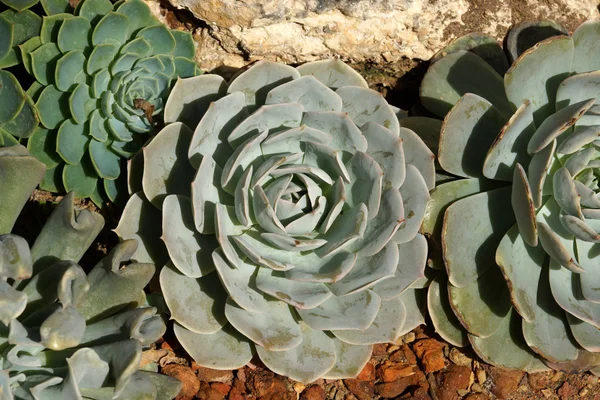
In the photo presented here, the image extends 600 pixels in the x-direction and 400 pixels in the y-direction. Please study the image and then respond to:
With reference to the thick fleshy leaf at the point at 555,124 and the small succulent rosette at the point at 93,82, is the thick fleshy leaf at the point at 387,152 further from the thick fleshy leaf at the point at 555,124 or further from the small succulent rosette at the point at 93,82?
the small succulent rosette at the point at 93,82

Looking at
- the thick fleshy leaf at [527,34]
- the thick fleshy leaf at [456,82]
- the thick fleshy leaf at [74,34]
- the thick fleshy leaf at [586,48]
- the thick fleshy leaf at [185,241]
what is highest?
the thick fleshy leaf at [586,48]

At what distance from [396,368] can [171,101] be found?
3.43 ft

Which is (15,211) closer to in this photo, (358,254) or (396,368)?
(358,254)

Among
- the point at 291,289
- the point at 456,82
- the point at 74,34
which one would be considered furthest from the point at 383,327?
the point at 74,34

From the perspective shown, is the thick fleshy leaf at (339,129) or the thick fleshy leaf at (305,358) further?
the thick fleshy leaf at (305,358)

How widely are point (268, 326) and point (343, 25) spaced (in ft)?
2.92

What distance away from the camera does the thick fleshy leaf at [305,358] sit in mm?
1722

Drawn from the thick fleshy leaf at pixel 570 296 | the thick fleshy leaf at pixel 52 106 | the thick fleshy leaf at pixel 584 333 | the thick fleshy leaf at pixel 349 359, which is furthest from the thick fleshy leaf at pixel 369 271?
the thick fleshy leaf at pixel 52 106

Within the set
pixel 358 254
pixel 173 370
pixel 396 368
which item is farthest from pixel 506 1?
pixel 173 370

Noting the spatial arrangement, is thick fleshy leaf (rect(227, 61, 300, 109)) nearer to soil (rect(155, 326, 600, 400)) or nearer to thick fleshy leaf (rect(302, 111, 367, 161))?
thick fleshy leaf (rect(302, 111, 367, 161))

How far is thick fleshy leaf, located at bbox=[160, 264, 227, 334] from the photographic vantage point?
1645mm

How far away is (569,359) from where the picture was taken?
1888 mm

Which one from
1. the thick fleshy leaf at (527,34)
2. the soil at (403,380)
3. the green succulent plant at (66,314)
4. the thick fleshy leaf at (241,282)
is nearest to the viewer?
the green succulent plant at (66,314)

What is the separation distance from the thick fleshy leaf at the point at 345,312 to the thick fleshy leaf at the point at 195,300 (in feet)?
0.71
